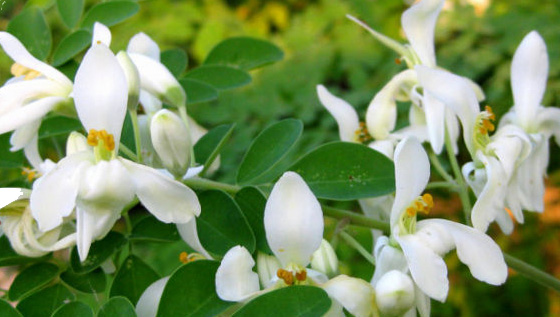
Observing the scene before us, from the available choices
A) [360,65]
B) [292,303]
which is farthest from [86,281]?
[360,65]

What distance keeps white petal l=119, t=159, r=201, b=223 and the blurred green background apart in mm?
Answer: 528

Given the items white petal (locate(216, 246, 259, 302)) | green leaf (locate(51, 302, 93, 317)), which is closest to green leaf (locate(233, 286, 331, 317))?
white petal (locate(216, 246, 259, 302))

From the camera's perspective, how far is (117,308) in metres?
0.57

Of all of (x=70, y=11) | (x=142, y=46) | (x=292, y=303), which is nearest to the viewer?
(x=292, y=303)

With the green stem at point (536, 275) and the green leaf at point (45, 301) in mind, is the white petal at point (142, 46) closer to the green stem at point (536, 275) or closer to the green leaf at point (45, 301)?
the green leaf at point (45, 301)

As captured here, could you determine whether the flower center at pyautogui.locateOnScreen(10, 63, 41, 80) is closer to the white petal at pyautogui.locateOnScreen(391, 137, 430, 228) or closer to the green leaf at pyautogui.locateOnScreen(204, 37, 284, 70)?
the green leaf at pyautogui.locateOnScreen(204, 37, 284, 70)

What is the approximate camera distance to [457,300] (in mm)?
1920

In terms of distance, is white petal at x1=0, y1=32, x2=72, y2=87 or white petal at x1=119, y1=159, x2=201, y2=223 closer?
white petal at x1=119, y1=159, x2=201, y2=223

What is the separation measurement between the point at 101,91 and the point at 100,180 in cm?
8

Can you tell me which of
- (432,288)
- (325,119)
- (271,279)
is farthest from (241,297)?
(325,119)

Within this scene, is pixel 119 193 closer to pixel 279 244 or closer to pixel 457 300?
pixel 279 244

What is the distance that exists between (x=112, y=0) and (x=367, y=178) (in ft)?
1.28

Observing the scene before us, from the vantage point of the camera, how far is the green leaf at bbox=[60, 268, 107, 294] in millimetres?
719

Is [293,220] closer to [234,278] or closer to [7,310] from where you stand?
[234,278]
